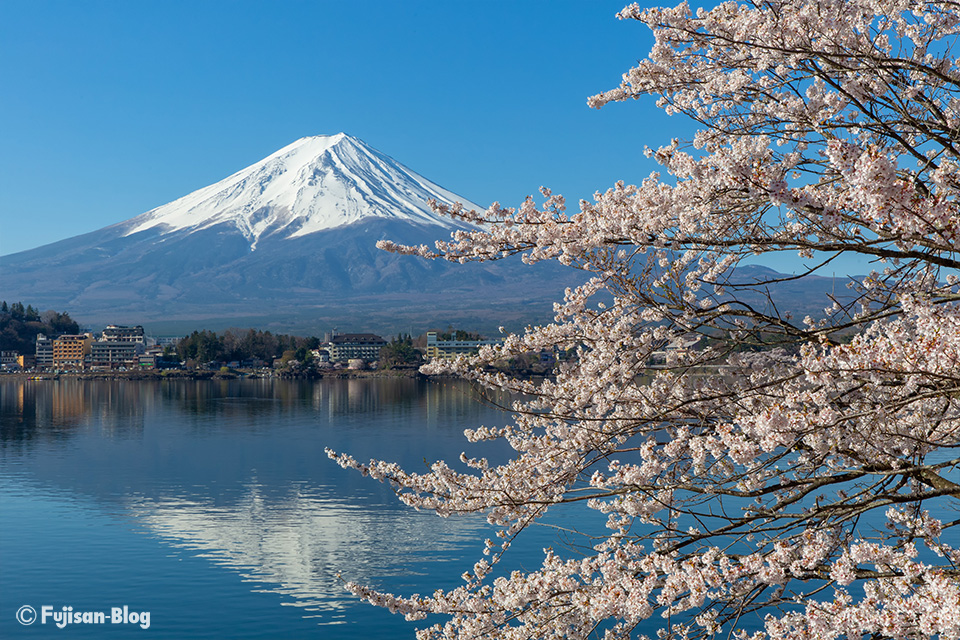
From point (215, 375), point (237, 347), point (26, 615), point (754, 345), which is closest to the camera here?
point (754, 345)

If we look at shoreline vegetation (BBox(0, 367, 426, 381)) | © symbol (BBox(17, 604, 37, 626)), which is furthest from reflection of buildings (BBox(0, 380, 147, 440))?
© symbol (BBox(17, 604, 37, 626))

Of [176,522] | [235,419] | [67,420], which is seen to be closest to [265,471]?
[176,522]

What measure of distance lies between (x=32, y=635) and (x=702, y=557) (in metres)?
13.1

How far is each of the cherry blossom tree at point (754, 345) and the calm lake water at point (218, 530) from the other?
1.32m

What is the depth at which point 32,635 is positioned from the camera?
13016 mm

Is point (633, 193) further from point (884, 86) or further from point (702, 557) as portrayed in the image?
point (702, 557)

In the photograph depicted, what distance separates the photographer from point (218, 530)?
19625 mm

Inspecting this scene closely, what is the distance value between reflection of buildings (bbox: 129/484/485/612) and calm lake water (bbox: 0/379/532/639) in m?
0.06

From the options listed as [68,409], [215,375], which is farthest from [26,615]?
[215,375]

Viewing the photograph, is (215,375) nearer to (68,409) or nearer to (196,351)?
(196,351)

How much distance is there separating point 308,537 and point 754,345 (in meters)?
16.3
